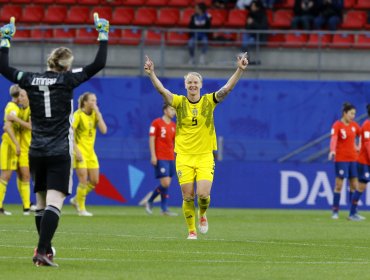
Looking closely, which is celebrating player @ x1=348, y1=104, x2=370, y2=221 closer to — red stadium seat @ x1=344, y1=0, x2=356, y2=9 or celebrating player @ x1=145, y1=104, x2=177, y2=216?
celebrating player @ x1=145, y1=104, x2=177, y2=216

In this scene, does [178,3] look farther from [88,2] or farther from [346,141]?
[346,141]

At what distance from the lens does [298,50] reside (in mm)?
27719

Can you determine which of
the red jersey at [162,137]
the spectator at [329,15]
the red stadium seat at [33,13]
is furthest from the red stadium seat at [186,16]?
the red jersey at [162,137]

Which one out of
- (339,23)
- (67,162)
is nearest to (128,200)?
(339,23)

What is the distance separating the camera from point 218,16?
30.0 meters

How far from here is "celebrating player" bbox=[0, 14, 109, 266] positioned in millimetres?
10375

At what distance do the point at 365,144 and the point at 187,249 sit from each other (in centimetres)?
882

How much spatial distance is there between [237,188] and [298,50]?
4.48 metres

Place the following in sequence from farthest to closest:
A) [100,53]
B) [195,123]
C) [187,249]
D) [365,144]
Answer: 1. [365,144]
2. [195,123]
3. [187,249]
4. [100,53]

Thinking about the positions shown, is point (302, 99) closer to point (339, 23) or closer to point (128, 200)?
point (339, 23)

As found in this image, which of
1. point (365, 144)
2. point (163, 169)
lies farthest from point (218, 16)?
point (365, 144)

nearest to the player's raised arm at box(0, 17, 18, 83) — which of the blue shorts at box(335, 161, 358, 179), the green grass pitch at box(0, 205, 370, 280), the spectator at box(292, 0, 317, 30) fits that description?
the green grass pitch at box(0, 205, 370, 280)

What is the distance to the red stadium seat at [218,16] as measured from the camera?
97.7 ft

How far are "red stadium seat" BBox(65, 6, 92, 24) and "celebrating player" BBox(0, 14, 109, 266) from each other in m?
19.0
